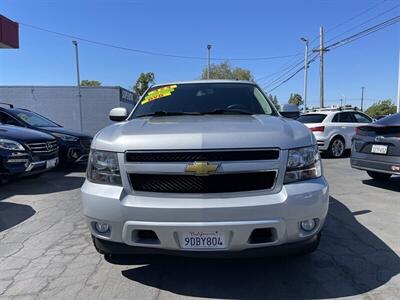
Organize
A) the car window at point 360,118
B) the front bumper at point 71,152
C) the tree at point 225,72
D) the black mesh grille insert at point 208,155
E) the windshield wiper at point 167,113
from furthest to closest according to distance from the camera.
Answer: the tree at point 225,72 → the car window at point 360,118 → the front bumper at point 71,152 → the windshield wiper at point 167,113 → the black mesh grille insert at point 208,155

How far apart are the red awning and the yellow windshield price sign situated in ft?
45.2

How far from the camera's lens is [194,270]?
3.78m

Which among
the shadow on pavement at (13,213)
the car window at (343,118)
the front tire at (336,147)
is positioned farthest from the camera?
the car window at (343,118)

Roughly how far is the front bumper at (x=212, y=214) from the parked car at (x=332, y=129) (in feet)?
35.9

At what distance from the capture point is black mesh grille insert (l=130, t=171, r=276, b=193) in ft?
10.2

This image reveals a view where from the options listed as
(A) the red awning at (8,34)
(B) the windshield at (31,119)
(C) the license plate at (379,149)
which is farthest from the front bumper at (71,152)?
(A) the red awning at (8,34)

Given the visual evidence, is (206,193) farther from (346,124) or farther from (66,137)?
(346,124)

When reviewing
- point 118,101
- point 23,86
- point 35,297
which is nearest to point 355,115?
point 35,297

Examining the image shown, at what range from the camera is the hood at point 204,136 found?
313 centimetres

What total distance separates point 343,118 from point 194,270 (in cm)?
1195

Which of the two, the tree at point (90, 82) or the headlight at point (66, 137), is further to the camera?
the tree at point (90, 82)

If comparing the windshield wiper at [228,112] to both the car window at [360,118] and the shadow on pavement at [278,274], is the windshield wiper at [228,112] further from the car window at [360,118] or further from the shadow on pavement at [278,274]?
the car window at [360,118]

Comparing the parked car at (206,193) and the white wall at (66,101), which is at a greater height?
the white wall at (66,101)

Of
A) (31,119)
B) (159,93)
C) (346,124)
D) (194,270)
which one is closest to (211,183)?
(194,270)
